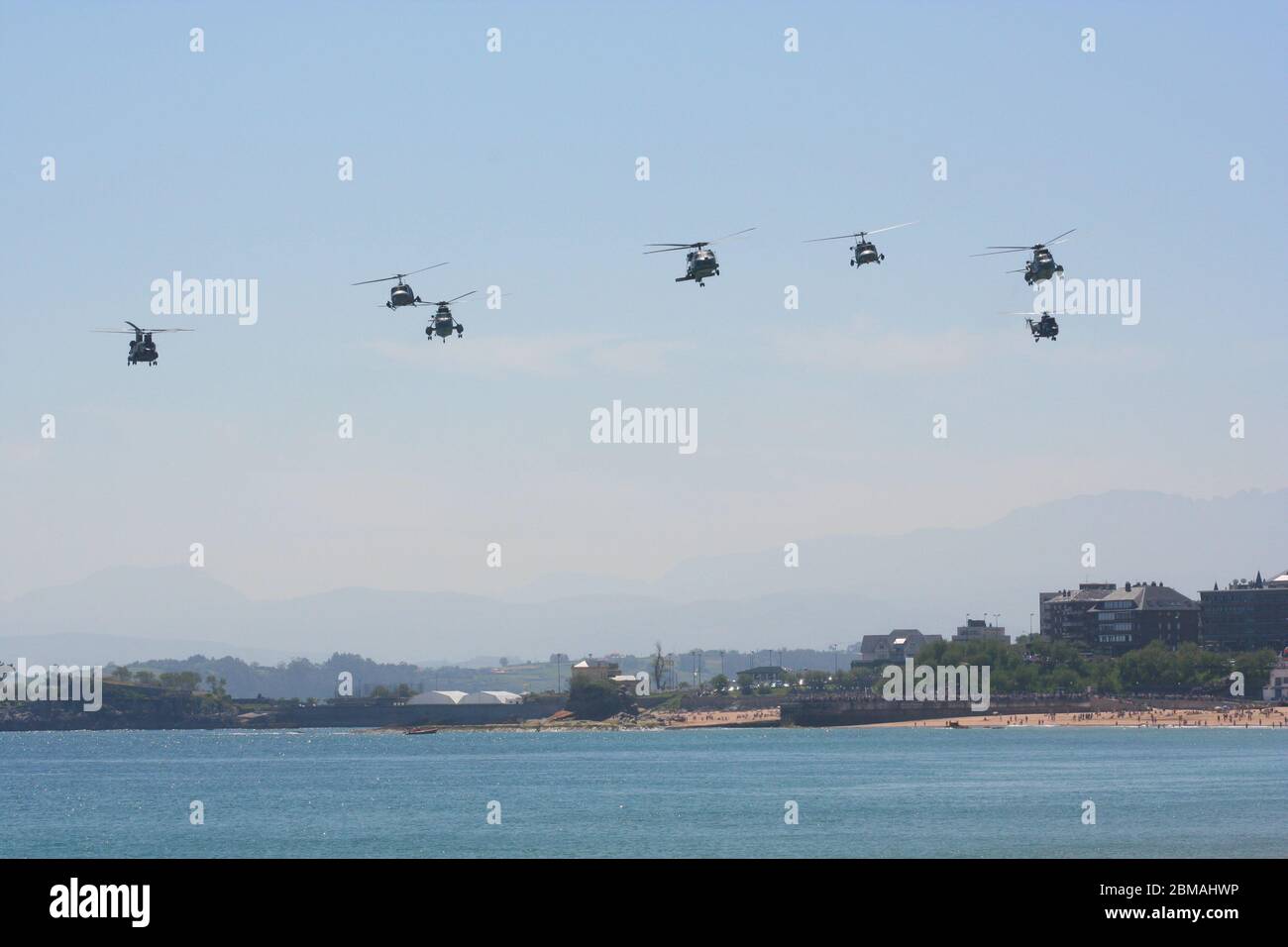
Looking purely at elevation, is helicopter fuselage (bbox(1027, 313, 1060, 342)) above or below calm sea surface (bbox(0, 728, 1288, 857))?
above

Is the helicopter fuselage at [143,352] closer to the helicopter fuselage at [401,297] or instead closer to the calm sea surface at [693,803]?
the helicopter fuselage at [401,297]

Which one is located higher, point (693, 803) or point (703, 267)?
point (703, 267)

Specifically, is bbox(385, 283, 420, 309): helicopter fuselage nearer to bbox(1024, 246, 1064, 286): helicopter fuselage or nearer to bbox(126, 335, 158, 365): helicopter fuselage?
bbox(126, 335, 158, 365): helicopter fuselage

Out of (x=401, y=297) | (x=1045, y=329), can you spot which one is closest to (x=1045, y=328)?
(x=1045, y=329)

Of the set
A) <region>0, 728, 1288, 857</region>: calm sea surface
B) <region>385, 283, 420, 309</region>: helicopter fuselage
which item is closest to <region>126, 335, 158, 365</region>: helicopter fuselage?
<region>385, 283, 420, 309</region>: helicopter fuselage

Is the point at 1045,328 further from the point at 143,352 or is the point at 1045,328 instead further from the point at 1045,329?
the point at 143,352

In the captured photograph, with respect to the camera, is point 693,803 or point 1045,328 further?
point 693,803

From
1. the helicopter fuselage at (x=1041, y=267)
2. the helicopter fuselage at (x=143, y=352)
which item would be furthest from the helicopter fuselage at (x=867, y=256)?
the helicopter fuselage at (x=143, y=352)
